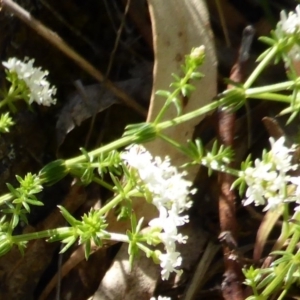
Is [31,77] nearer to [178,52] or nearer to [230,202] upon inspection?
[178,52]

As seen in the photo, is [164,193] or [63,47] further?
[63,47]

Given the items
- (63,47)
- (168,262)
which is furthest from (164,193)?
(63,47)

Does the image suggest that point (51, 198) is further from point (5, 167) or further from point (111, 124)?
point (111, 124)

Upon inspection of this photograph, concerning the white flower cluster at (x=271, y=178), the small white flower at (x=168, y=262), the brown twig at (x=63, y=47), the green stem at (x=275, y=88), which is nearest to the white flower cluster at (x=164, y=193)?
the small white flower at (x=168, y=262)

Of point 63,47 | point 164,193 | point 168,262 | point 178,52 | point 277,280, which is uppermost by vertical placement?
point 63,47

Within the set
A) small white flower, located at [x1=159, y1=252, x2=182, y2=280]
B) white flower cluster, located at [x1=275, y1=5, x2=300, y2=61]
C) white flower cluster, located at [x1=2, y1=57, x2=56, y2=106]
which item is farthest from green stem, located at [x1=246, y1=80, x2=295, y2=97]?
white flower cluster, located at [x1=2, y1=57, x2=56, y2=106]

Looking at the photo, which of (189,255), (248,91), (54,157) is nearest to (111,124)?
(54,157)

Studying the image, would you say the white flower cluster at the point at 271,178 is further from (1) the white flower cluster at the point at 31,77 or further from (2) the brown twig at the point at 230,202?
(1) the white flower cluster at the point at 31,77
